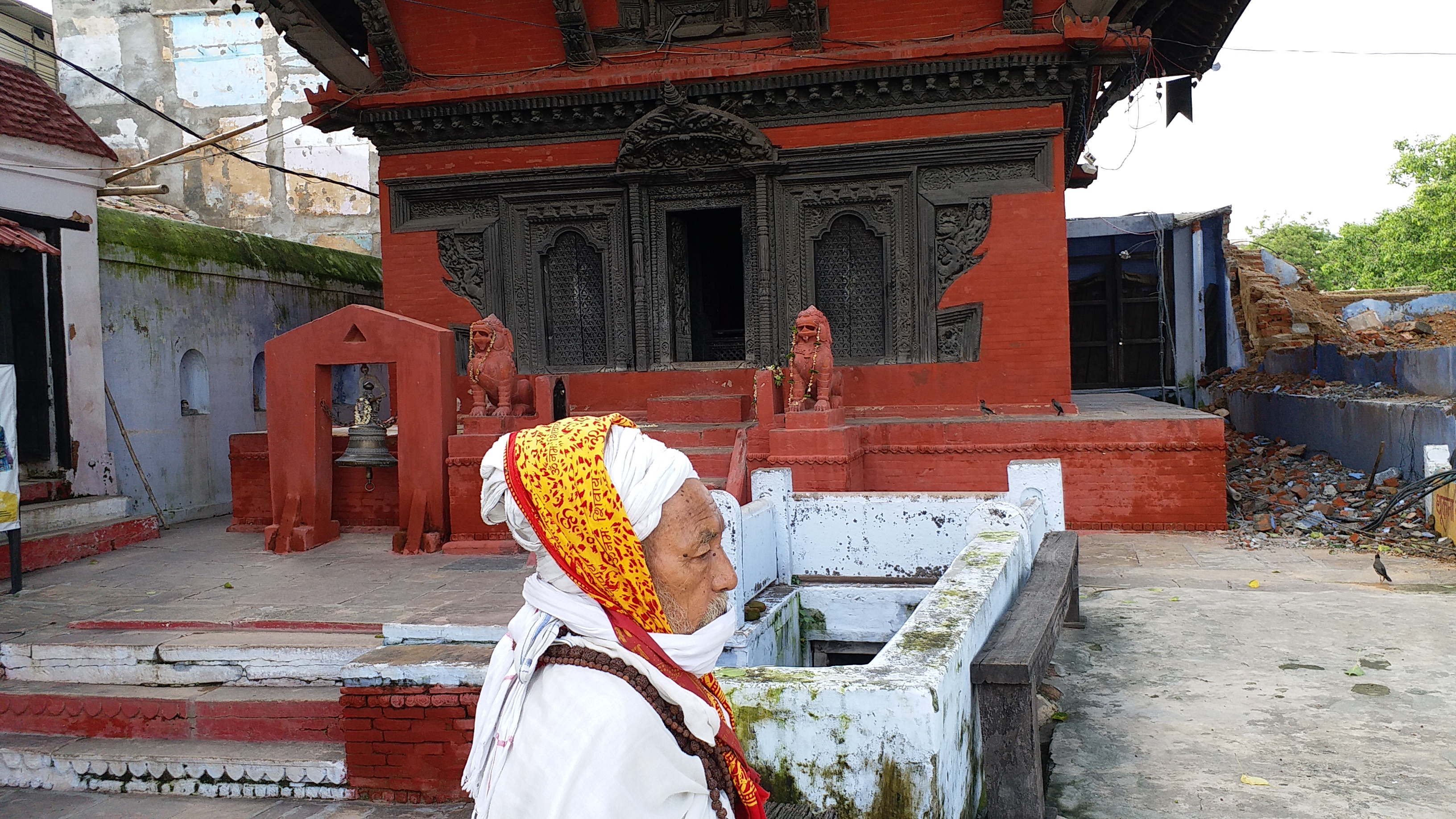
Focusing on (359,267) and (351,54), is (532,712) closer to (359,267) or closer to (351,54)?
(351,54)

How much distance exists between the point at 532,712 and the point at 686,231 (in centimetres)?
Result: 1075

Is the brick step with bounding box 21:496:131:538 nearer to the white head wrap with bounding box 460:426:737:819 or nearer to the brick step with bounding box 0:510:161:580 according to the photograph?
the brick step with bounding box 0:510:161:580

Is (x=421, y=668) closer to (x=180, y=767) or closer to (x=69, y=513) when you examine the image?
(x=180, y=767)

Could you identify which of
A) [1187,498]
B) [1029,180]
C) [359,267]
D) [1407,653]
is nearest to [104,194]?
[359,267]

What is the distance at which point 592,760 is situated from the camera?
5.41ft

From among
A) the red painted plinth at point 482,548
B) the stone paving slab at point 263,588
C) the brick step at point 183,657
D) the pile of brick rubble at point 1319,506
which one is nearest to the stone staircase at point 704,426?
the red painted plinth at point 482,548

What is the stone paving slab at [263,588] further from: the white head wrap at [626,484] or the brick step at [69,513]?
the white head wrap at [626,484]

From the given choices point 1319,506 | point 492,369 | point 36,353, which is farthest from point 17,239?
point 1319,506

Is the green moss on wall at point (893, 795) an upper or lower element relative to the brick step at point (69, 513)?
lower

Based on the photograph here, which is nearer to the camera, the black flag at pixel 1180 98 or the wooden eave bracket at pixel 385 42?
the wooden eave bracket at pixel 385 42

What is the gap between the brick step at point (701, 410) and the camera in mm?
10977

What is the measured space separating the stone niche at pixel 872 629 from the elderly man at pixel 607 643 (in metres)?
1.22

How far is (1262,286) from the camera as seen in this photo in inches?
722

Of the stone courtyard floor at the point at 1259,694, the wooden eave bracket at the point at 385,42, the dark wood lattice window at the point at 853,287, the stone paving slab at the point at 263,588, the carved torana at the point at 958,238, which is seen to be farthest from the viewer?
the wooden eave bracket at the point at 385,42
